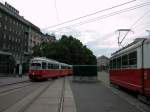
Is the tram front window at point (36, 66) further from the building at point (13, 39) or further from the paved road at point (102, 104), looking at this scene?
the paved road at point (102, 104)

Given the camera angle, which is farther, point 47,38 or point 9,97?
point 47,38

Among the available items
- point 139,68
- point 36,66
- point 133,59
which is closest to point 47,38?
point 36,66

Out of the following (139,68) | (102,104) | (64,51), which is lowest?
(102,104)

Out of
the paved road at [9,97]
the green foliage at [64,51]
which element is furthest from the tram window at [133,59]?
the green foliage at [64,51]

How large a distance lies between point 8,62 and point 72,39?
3799 cm

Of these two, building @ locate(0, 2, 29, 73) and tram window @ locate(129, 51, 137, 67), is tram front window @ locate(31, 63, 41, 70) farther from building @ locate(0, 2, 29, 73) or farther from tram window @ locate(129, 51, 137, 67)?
tram window @ locate(129, 51, 137, 67)

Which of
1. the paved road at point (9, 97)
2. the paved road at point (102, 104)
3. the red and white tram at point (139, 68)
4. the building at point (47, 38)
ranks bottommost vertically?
the paved road at point (102, 104)

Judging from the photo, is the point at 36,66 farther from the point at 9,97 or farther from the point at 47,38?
the point at 47,38

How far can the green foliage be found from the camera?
8421 cm

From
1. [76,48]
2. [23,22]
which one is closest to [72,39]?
[76,48]

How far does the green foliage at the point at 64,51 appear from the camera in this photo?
84.2m

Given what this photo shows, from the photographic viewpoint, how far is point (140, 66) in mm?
14156

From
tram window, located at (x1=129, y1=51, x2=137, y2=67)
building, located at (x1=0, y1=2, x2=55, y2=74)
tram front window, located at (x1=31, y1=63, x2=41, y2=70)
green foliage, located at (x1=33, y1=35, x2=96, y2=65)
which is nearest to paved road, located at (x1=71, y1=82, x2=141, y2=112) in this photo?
tram window, located at (x1=129, y1=51, x2=137, y2=67)

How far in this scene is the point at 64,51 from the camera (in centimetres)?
8756
